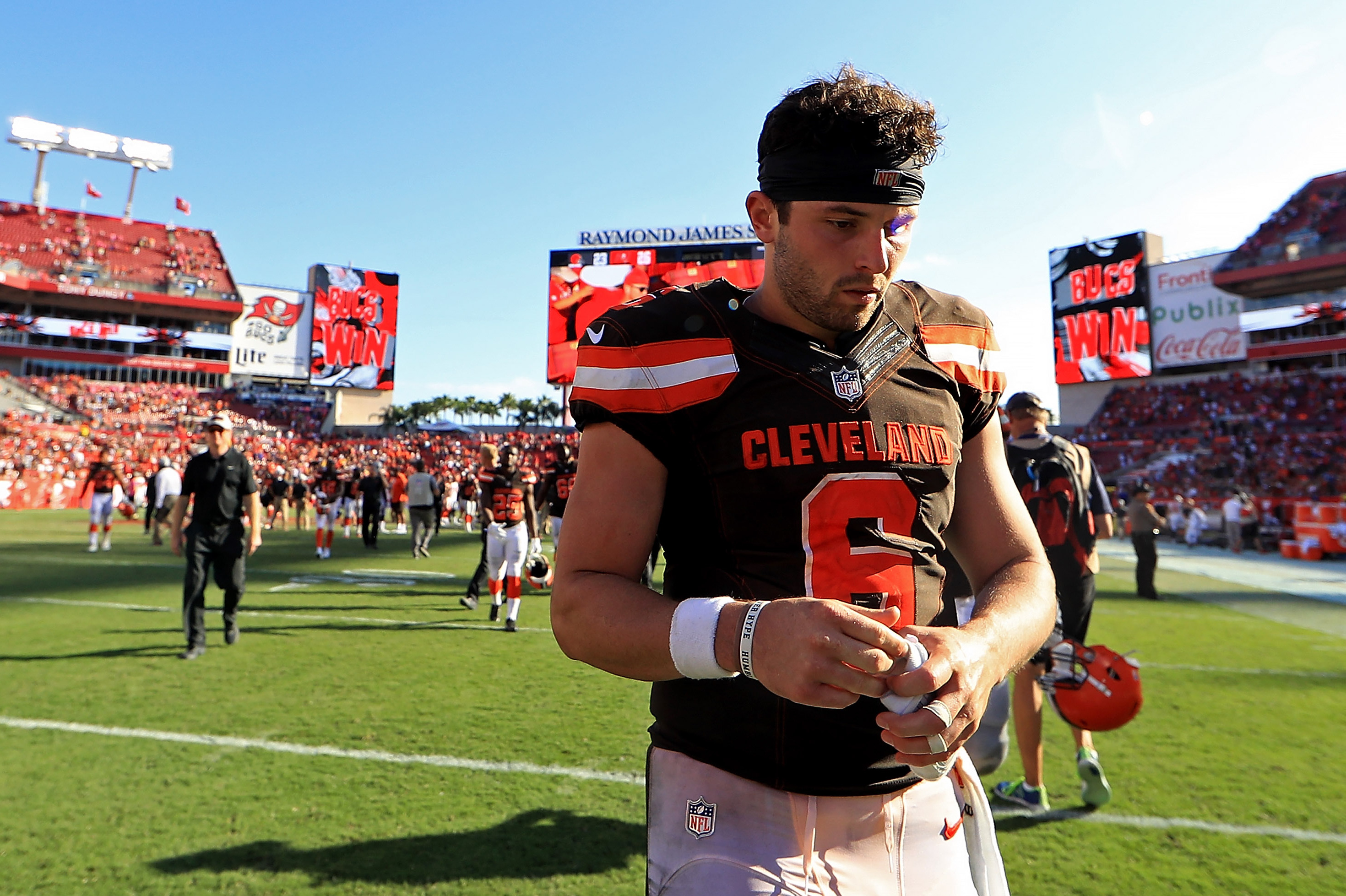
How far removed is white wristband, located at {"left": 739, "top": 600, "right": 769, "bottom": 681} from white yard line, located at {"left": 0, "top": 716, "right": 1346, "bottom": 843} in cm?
351

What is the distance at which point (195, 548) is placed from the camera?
6.80 metres

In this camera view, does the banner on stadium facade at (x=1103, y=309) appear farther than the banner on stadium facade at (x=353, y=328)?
No

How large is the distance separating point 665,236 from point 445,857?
158ft

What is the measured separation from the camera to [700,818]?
1382 mm

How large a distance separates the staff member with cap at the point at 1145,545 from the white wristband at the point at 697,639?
12.7m

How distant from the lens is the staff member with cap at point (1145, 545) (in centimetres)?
1182

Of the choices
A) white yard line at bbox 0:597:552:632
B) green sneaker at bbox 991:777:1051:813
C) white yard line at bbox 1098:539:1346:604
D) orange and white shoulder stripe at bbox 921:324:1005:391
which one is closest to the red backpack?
green sneaker at bbox 991:777:1051:813

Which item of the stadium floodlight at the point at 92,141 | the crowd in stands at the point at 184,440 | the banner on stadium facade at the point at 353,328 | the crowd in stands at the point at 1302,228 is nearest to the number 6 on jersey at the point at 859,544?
the crowd in stands at the point at 184,440

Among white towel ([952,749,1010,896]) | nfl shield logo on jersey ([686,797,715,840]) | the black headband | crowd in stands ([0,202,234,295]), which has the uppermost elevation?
crowd in stands ([0,202,234,295])

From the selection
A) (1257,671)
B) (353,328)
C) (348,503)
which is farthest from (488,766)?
(353,328)

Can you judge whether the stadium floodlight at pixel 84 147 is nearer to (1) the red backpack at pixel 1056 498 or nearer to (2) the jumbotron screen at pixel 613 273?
(2) the jumbotron screen at pixel 613 273

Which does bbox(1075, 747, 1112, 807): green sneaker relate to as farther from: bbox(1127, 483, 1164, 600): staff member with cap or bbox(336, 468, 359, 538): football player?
bbox(336, 468, 359, 538): football player

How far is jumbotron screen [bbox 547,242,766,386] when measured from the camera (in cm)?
4016

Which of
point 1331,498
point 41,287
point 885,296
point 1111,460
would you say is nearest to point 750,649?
point 885,296
